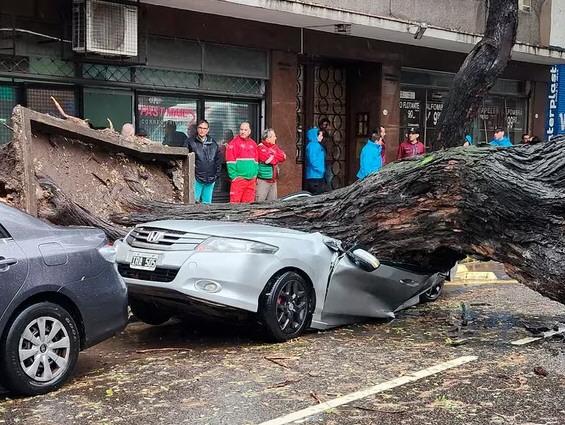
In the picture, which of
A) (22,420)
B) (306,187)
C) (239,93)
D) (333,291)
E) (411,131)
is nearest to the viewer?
(22,420)

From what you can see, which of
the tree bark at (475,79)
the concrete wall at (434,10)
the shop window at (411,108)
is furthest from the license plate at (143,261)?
the shop window at (411,108)

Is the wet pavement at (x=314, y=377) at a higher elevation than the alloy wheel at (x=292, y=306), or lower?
lower

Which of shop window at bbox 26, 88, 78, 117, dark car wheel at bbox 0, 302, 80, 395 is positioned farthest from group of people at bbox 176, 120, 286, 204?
dark car wheel at bbox 0, 302, 80, 395

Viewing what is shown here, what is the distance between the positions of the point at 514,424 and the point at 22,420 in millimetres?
2912

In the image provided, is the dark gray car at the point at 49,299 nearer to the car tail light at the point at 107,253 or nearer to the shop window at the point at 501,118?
the car tail light at the point at 107,253

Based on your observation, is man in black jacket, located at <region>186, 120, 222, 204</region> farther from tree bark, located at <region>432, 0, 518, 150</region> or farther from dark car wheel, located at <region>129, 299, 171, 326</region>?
dark car wheel, located at <region>129, 299, 171, 326</region>

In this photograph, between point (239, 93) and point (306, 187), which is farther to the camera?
point (306, 187)

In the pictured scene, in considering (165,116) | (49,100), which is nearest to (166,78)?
(165,116)

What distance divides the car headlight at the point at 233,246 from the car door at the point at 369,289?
786 millimetres

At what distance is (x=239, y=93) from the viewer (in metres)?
14.5

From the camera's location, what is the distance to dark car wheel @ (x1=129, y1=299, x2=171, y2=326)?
6758mm

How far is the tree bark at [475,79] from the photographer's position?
10.5 m

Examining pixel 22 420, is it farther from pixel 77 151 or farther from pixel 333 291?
pixel 77 151

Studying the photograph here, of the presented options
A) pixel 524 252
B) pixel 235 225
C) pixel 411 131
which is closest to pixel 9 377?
pixel 235 225
